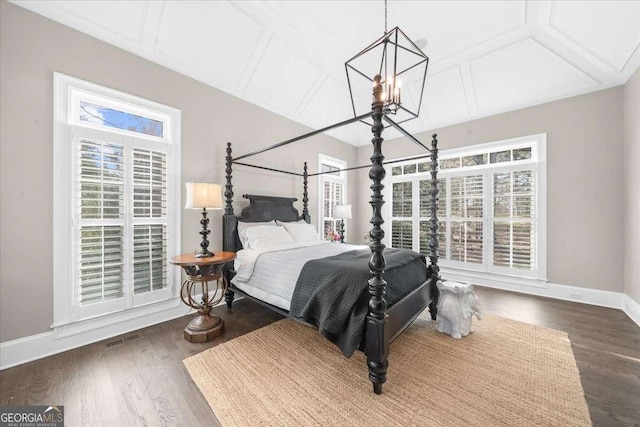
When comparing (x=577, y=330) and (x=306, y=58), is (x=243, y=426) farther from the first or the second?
(x=306, y=58)

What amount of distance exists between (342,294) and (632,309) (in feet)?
12.3

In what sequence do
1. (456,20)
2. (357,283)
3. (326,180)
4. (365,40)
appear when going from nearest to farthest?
(357,283), (456,20), (365,40), (326,180)

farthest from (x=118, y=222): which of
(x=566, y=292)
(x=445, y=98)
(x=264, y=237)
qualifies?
(x=566, y=292)

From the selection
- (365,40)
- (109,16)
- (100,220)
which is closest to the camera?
(109,16)

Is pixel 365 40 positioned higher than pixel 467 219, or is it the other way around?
pixel 365 40

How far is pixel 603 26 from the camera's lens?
249cm

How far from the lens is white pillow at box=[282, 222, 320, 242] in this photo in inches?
144

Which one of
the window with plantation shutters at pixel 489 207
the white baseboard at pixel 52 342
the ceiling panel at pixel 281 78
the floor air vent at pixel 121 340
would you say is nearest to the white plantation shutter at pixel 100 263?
the white baseboard at pixel 52 342

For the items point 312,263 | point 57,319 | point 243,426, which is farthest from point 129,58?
point 243,426

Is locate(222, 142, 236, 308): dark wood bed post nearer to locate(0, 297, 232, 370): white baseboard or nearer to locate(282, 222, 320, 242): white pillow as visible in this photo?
locate(282, 222, 320, 242): white pillow

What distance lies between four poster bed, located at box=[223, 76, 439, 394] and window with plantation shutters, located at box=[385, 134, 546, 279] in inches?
80.9

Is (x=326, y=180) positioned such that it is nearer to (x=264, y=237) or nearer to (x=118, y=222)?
(x=264, y=237)

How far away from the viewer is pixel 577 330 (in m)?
2.57

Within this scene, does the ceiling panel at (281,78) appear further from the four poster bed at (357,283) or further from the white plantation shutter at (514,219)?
the white plantation shutter at (514,219)
